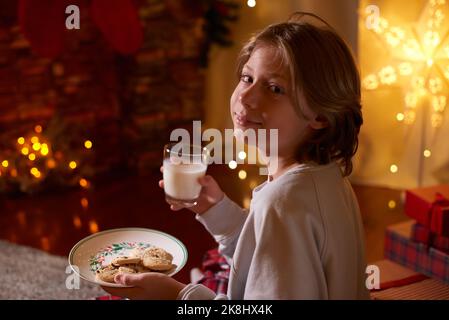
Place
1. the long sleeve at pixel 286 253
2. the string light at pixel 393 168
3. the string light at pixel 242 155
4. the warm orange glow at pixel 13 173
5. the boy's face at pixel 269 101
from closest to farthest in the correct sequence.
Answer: the long sleeve at pixel 286 253 → the boy's face at pixel 269 101 → the warm orange glow at pixel 13 173 → the string light at pixel 393 168 → the string light at pixel 242 155

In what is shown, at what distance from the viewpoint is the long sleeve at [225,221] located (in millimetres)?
1412

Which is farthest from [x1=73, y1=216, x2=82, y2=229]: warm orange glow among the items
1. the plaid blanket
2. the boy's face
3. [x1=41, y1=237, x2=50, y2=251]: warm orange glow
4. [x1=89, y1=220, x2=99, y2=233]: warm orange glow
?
the boy's face

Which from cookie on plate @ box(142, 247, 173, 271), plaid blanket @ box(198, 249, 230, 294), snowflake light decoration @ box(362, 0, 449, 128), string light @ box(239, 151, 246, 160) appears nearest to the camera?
cookie on plate @ box(142, 247, 173, 271)

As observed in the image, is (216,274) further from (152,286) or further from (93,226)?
(93,226)

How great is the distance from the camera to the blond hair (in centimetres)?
113

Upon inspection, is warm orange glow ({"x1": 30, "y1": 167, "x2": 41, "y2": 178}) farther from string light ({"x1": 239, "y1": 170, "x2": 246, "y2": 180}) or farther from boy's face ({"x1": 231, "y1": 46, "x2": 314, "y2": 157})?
boy's face ({"x1": 231, "y1": 46, "x2": 314, "y2": 157})

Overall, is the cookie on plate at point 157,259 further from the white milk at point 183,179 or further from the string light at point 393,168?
the string light at point 393,168

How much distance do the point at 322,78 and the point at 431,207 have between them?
92 cm

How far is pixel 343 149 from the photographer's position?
1238mm

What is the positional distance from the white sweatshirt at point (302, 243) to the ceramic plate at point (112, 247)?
8.1 inches

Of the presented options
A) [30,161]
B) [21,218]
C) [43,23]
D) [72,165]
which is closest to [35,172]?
[30,161]

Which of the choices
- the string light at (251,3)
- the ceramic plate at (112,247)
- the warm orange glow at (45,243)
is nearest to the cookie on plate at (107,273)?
the ceramic plate at (112,247)

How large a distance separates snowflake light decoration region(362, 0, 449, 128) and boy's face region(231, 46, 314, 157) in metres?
1.73

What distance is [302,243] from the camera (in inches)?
41.3
